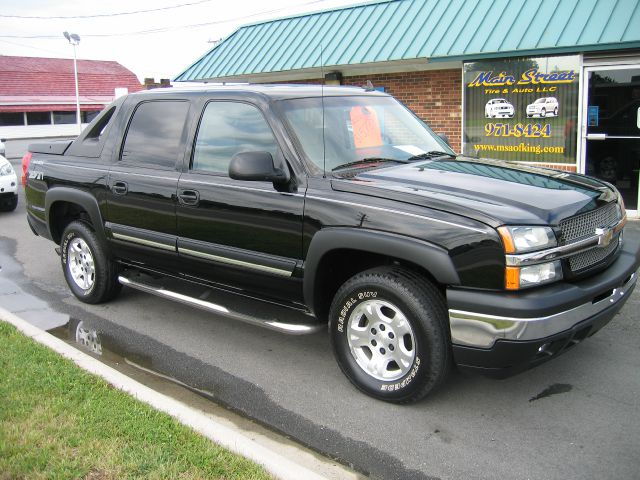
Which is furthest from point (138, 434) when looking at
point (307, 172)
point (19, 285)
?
point (19, 285)

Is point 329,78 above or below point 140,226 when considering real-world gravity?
above

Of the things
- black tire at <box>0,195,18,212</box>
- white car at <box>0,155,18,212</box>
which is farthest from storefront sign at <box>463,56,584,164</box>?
black tire at <box>0,195,18,212</box>

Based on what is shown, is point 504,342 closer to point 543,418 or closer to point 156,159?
point 543,418

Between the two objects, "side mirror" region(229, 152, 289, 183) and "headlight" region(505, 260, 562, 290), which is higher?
"side mirror" region(229, 152, 289, 183)

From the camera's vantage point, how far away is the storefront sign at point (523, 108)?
10.1 metres

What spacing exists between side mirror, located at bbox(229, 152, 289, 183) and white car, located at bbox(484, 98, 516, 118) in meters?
7.95

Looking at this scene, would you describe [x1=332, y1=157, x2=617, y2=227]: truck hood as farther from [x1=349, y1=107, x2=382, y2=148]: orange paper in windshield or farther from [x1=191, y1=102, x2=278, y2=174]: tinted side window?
[x1=191, y1=102, x2=278, y2=174]: tinted side window

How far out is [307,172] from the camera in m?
4.12

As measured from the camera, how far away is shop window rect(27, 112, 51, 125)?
46875 mm

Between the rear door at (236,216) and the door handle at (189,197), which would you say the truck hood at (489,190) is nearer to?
the rear door at (236,216)

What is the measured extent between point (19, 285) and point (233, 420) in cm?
408

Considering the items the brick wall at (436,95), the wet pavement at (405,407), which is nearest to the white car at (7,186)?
the wet pavement at (405,407)

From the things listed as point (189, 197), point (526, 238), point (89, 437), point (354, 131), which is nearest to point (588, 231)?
point (526, 238)

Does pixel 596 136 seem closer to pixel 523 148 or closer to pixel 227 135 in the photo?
pixel 523 148
